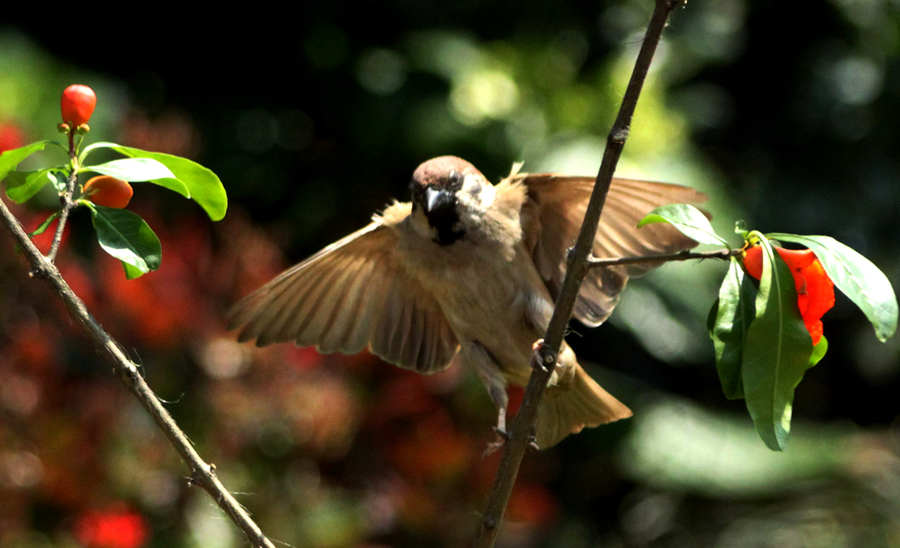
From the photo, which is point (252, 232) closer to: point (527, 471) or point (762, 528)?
point (527, 471)

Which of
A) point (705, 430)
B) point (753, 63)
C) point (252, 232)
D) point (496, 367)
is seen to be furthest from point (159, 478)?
point (753, 63)

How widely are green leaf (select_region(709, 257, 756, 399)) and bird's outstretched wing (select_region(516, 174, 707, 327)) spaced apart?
81 centimetres

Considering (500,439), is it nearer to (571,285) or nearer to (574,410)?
(574,410)

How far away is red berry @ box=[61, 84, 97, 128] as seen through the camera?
1314 mm

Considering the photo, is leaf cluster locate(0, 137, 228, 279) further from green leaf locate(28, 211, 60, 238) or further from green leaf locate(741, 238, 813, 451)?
green leaf locate(741, 238, 813, 451)

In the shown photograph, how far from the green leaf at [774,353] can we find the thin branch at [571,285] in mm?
227

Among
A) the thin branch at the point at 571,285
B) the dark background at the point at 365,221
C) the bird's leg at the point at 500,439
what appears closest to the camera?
the thin branch at the point at 571,285

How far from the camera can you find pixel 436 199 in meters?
2.09

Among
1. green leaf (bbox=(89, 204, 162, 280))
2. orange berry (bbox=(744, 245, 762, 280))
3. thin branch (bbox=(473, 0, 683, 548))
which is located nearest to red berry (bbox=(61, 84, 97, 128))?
green leaf (bbox=(89, 204, 162, 280))

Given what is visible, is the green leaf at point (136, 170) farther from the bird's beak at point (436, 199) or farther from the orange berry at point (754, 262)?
the bird's beak at point (436, 199)

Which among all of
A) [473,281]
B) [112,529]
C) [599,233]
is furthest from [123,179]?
[112,529]

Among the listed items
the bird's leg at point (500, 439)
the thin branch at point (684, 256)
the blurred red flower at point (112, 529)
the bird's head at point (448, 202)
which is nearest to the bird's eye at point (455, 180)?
the bird's head at point (448, 202)

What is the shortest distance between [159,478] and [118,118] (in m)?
1.50

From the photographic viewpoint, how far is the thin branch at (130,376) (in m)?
1.12
